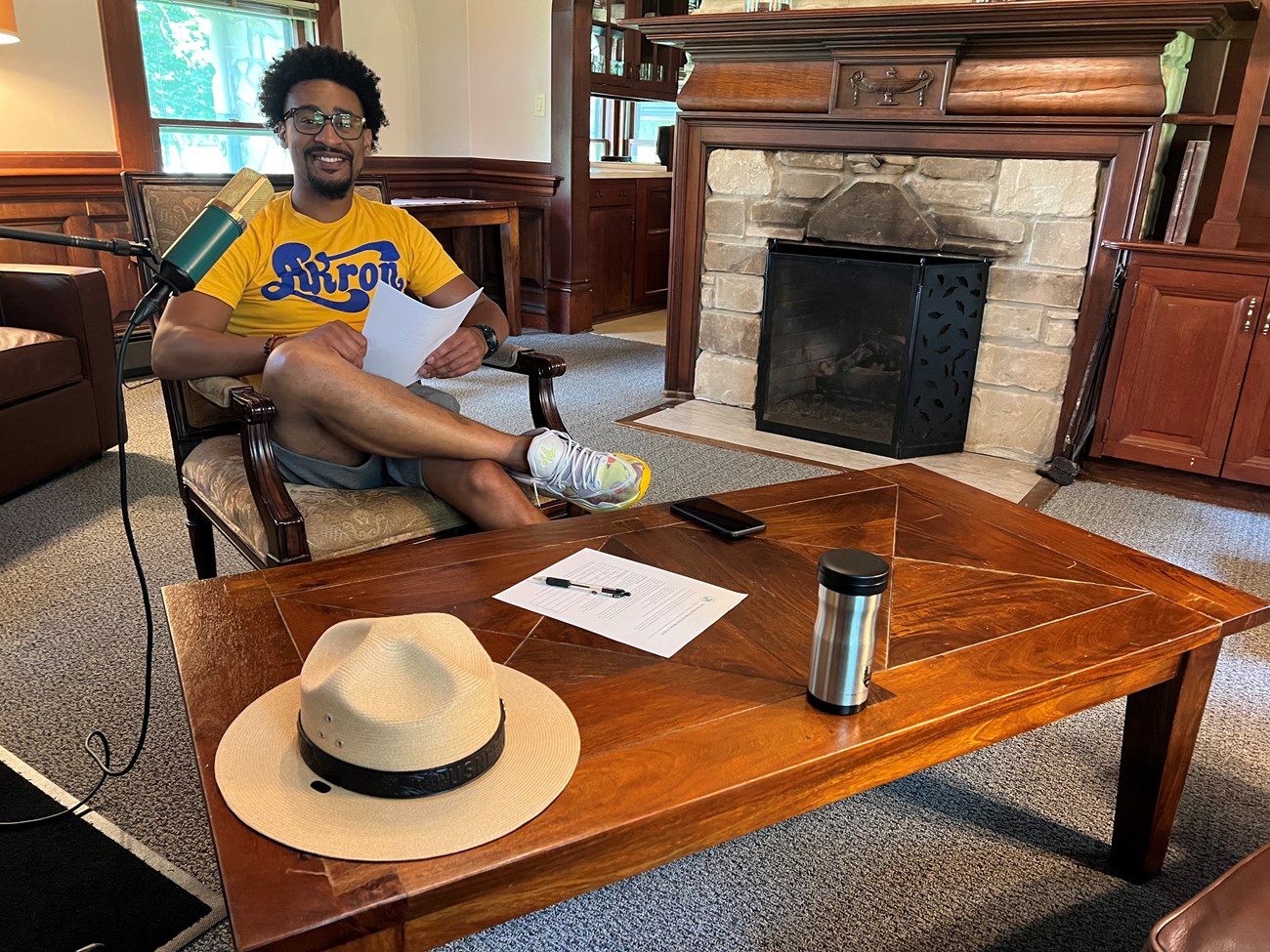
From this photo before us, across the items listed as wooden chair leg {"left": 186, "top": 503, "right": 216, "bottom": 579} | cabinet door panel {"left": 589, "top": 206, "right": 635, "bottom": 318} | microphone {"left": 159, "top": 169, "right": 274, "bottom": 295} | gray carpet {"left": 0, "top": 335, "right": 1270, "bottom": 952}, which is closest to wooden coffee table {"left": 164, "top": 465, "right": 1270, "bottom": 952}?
gray carpet {"left": 0, "top": 335, "right": 1270, "bottom": 952}

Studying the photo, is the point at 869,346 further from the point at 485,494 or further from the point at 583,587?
the point at 583,587

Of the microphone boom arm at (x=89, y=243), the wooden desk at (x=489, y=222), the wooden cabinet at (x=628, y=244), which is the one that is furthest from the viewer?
the wooden cabinet at (x=628, y=244)

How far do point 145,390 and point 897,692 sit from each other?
12.1 ft

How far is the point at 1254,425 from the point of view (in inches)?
111

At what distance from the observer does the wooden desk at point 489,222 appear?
4.33 meters

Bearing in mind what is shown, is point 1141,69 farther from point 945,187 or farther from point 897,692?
point 897,692

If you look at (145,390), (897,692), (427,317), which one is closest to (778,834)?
(897,692)

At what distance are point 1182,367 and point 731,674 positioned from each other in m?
2.48

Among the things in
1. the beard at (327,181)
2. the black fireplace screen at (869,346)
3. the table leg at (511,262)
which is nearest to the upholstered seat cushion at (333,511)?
the beard at (327,181)

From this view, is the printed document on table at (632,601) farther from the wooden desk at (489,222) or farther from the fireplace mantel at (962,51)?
the wooden desk at (489,222)

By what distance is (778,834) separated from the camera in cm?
144

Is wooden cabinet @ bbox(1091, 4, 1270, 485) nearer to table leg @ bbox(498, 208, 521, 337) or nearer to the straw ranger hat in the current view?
the straw ranger hat

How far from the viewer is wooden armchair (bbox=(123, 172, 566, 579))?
1596mm

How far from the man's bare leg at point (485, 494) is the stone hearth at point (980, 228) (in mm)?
2121
